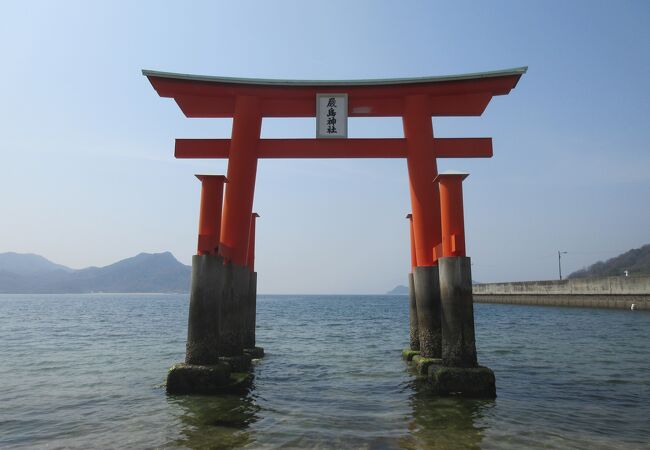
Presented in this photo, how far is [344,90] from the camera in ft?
31.7

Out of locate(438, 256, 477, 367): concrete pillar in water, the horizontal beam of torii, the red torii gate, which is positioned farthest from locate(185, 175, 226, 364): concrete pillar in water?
locate(438, 256, 477, 367): concrete pillar in water

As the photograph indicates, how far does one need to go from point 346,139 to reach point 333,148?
1.15 ft

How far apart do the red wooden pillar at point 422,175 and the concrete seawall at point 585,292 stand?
30.6 metres

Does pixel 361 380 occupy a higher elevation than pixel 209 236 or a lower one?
lower

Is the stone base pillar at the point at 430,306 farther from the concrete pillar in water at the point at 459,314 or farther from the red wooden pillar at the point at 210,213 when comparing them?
the red wooden pillar at the point at 210,213

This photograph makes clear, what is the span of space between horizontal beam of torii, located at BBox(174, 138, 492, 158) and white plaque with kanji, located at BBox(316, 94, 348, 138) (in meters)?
0.18

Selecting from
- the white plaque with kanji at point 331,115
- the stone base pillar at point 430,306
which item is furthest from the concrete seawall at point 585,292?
the white plaque with kanji at point 331,115

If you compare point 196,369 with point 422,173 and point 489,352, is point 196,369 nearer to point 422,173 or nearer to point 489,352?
point 422,173

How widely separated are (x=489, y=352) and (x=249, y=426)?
1047cm

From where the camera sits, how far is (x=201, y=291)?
7.38 m

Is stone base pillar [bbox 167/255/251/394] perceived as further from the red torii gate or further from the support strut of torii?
the red torii gate

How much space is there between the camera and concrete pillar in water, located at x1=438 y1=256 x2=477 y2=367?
719 cm

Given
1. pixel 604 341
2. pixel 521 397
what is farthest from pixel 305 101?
pixel 604 341

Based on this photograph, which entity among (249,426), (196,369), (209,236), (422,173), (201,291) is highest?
(422,173)
